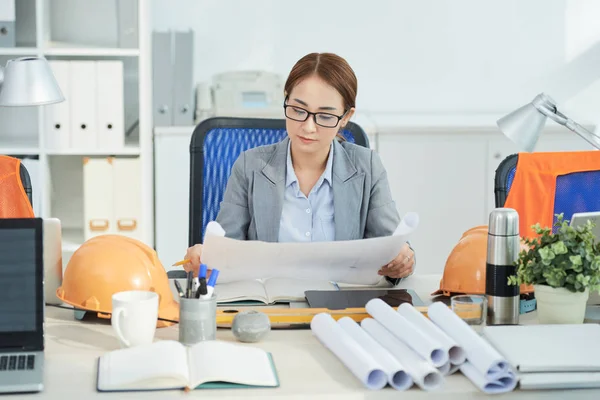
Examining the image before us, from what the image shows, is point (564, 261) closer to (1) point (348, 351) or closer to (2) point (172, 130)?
(1) point (348, 351)

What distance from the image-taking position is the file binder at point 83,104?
335 centimetres

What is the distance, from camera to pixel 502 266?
155 cm

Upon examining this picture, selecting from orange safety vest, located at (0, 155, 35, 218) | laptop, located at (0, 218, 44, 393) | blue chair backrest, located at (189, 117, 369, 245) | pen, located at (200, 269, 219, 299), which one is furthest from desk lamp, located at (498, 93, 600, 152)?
orange safety vest, located at (0, 155, 35, 218)

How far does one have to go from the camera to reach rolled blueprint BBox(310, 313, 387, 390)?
1239mm

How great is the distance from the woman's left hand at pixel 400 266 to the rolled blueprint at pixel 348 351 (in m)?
0.36

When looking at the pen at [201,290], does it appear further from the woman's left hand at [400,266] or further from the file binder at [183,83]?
the file binder at [183,83]

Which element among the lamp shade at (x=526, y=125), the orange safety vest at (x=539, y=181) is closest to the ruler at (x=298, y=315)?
the lamp shade at (x=526, y=125)

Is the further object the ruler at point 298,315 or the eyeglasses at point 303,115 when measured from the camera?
the eyeglasses at point 303,115

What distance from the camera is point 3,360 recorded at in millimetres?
1298

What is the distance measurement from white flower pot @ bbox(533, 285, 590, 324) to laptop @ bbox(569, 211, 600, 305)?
13cm

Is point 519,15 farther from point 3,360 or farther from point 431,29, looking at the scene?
point 3,360

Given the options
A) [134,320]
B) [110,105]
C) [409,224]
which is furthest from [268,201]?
[110,105]

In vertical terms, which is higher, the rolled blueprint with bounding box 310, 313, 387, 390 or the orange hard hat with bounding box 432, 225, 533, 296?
the orange hard hat with bounding box 432, 225, 533, 296

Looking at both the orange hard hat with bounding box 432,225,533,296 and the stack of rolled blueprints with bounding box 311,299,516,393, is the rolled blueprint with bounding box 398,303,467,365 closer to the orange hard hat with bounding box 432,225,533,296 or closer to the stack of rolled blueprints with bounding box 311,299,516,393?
the stack of rolled blueprints with bounding box 311,299,516,393
